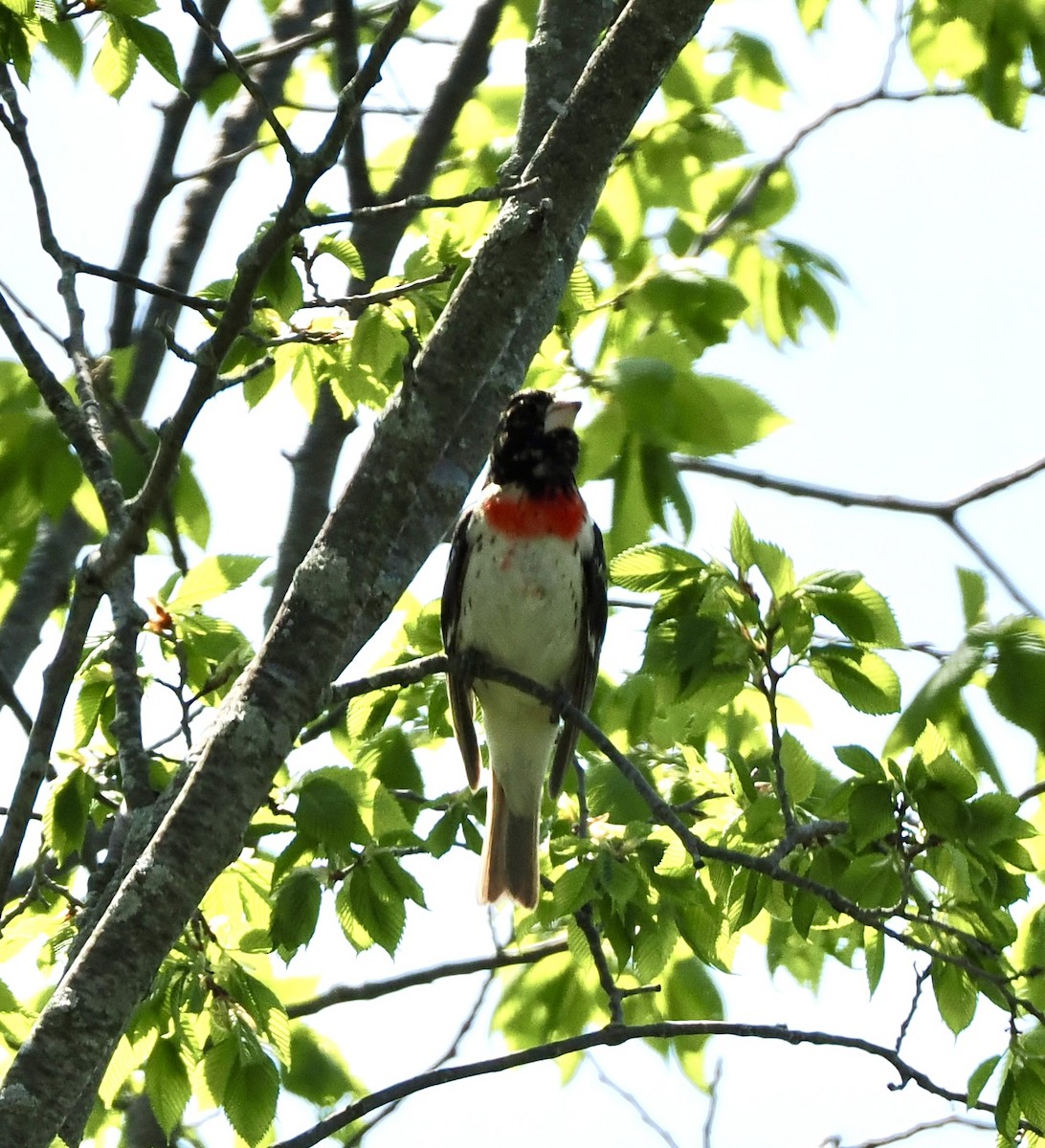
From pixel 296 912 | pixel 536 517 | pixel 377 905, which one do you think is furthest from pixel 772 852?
pixel 536 517

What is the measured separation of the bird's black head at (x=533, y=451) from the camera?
592 cm

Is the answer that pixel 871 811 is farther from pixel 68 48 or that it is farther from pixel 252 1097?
pixel 68 48

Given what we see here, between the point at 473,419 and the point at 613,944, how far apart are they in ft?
5.33

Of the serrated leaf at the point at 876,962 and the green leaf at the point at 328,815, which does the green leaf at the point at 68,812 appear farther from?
the serrated leaf at the point at 876,962

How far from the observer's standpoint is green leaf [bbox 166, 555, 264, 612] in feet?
14.6

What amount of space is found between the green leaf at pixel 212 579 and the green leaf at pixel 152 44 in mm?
1464

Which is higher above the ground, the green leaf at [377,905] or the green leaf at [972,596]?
the green leaf at [972,596]

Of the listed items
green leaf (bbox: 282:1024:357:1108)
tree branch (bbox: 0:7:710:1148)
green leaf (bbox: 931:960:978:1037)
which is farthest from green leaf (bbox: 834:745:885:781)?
green leaf (bbox: 282:1024:357:1108)

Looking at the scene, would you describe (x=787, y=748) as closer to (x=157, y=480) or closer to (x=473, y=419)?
(x=473, y=419)

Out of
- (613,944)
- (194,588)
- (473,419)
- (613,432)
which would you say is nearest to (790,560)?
(613,432)

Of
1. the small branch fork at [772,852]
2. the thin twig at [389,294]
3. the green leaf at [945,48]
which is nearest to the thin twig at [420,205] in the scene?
the thin twig at [389,294]

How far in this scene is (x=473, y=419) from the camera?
13.0 ft

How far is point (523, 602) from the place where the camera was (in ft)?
19.1

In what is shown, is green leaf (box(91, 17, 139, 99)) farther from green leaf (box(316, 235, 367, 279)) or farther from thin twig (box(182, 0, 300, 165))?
thin twig (box(182, 0, 300, 165))
